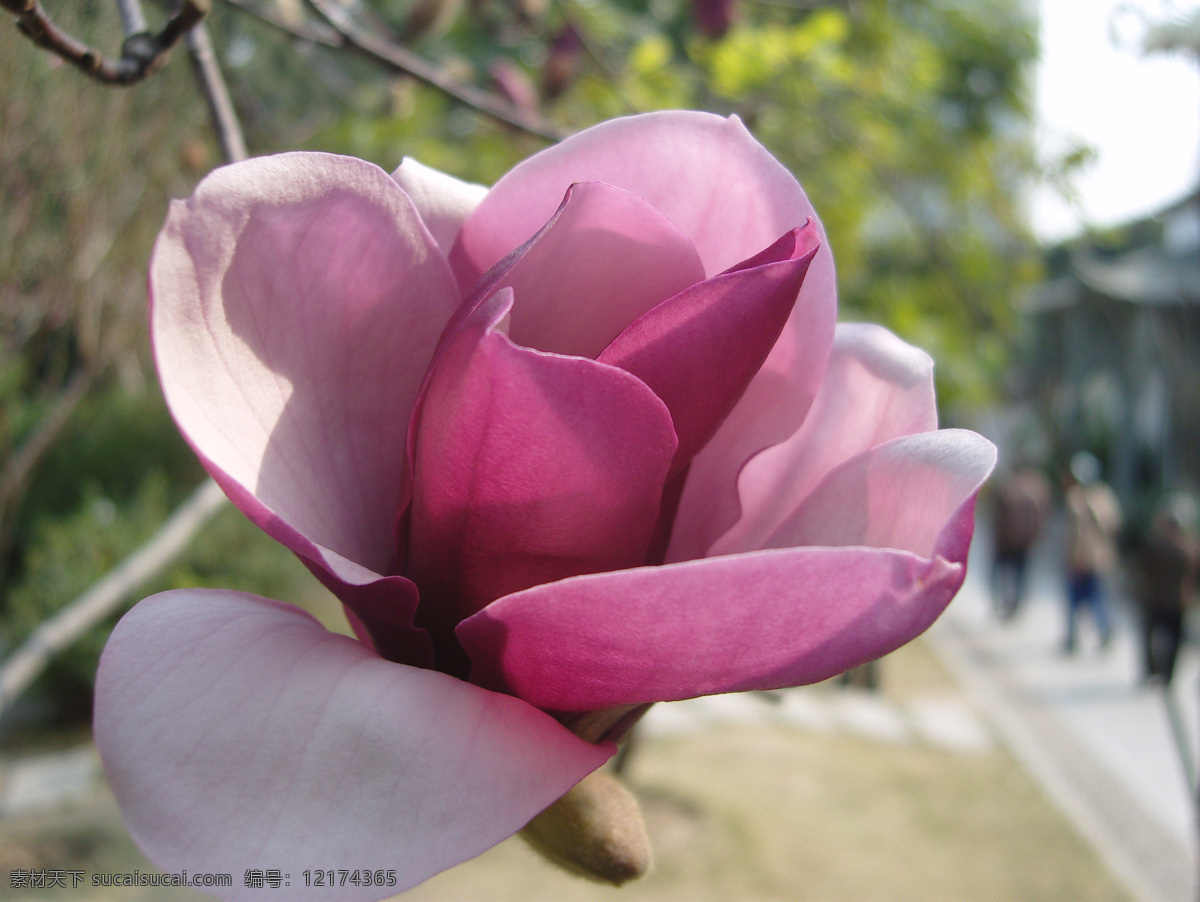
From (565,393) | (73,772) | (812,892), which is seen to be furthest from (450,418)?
(73,772)

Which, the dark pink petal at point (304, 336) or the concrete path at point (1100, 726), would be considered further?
the concrete path at point (1100, 726)

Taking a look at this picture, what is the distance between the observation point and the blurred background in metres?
1.30

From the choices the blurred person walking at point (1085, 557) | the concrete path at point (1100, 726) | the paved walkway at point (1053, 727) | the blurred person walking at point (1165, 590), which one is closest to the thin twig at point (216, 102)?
the concrete path at point (1100, 726)

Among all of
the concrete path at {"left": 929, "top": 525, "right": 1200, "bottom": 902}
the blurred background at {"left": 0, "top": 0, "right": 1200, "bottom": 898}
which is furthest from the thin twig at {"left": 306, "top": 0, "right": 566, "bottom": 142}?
the concrete path at {"left": 929, "top": 525, "right": 1200, "bottom": 902}

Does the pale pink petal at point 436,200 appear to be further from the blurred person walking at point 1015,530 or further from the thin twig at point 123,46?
the blurred person walking at point 1015,530

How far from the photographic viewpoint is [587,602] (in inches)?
8.7

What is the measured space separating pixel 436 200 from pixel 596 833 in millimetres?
230

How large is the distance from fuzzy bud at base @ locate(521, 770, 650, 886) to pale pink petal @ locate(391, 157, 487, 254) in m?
0.20

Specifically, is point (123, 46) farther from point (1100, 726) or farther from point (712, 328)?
point (1100, 726)

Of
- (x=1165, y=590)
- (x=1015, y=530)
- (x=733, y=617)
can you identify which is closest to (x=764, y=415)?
(x=733, y=617)

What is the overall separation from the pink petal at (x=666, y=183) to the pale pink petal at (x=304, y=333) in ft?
0.09

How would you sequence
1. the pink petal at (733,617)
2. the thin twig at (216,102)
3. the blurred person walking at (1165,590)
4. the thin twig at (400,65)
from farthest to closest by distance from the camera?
the blurred person walking at (1165,590) → the thin twig at (400,65) → the thin twig at (216,102) → the pink petal at (733,617)

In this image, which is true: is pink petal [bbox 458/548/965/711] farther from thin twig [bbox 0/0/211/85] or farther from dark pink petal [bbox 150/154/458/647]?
thin twig [bbox 0/0/211/85]

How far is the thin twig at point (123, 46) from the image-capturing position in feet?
1.08
